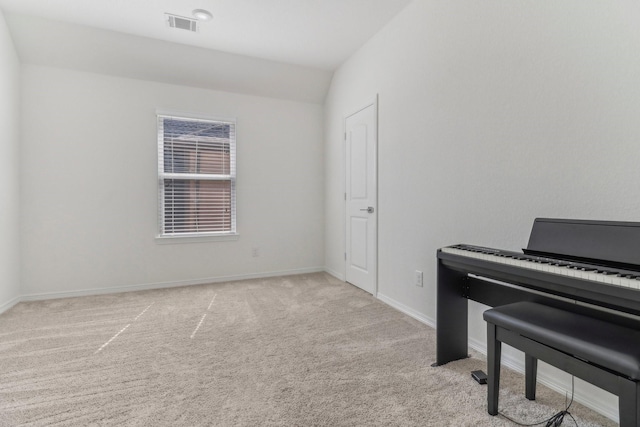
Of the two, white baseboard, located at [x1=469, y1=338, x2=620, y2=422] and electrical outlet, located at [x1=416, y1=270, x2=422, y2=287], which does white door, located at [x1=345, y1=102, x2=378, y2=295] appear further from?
white baseboard, located at [x1=469, y1=338, x2=620, y2=422]

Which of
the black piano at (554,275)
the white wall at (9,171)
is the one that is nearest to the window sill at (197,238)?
the white wall at (9,171)

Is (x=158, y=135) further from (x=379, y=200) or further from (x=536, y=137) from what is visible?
(x=536, y=137)

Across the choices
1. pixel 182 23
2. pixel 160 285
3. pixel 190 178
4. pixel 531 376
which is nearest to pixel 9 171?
pixel 190 178

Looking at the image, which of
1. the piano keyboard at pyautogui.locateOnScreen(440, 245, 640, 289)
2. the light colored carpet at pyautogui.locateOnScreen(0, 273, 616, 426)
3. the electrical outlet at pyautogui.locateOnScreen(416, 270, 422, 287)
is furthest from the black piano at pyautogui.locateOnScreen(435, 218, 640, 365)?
the electrical outlet at pyautogui.locateOnScreen(416, 270, 422, 287)

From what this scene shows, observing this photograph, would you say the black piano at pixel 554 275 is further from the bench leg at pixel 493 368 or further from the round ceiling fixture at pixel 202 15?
the round ceiling fixture at pixel 202 15

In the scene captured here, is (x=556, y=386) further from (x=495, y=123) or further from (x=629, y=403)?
(x=495, y=123)

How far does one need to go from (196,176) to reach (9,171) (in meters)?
1.69

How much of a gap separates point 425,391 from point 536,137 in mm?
1536

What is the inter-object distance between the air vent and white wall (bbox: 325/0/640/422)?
1.75 meters

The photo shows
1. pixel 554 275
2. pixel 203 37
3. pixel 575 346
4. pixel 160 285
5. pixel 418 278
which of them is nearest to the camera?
pixel 575 346

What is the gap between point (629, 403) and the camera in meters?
0.98

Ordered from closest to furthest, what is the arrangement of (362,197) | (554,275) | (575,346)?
1. (575,346)
2. (554,275)
3. (362,197)

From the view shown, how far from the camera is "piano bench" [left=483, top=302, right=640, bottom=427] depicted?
990 mm

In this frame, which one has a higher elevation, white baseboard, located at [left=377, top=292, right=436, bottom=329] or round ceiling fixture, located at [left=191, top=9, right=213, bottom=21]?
round ceiling fixture, located at [left=191, top=9, right=213, bottom=21]
